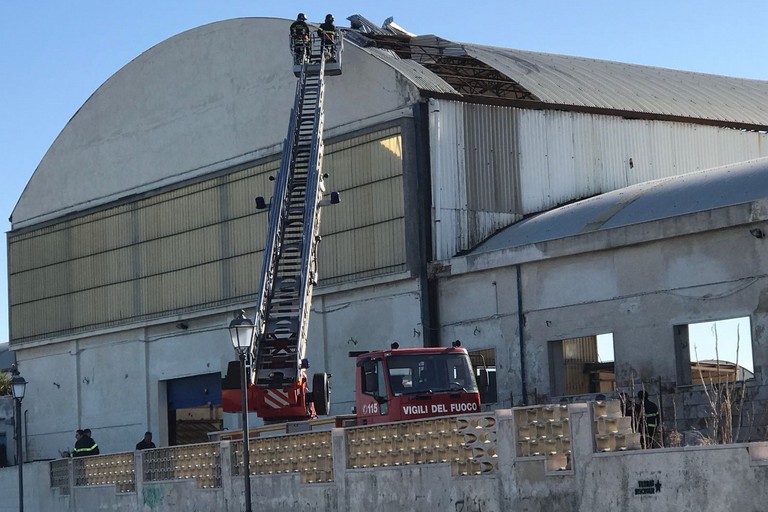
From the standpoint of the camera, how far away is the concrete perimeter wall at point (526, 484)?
15.7 meters

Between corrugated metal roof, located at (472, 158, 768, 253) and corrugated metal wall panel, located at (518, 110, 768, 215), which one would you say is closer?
corrugated metal roof, located at (472, 158, 768, 253)

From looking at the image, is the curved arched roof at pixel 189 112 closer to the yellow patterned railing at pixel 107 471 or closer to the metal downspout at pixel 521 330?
the metal downspout at pixel 521 330

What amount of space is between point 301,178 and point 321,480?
44.2ft

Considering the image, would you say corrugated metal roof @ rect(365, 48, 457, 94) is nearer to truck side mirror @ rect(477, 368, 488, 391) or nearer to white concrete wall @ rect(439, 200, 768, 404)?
white concrete wall @ rect(439, 200, 768, 404)

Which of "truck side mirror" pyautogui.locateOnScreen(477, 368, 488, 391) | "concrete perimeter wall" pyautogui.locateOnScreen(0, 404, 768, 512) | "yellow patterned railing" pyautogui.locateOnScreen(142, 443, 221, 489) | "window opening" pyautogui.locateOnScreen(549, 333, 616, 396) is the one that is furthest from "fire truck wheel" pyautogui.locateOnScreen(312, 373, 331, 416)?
"window opening" pyautogui.locateOnScreen(549, 333, 616, 396)

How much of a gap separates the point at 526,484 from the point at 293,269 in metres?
15.3

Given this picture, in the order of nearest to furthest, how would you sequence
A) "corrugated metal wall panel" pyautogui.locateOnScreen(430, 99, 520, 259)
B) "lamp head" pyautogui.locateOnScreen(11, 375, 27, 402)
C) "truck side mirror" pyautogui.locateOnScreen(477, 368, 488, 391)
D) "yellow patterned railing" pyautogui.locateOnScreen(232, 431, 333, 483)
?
"yellow patterned railing" pyautogui.locateOnScreen(232, 431, 333, 483) → "truck side mirror" pyautogui.locateOnScreen(477, 368, 488, 391) → "lamp head" pyautogui.locateOnScreen(11, 375, 27, 402) → "corrugated metal wall panel" pyautogui.locateOnScreen(430, 99, 520, 259)

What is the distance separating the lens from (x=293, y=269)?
33.2 metres

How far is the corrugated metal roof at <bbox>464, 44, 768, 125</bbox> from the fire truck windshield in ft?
44.0

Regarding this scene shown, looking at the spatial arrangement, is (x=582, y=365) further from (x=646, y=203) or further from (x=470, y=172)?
(x=470, y=172)

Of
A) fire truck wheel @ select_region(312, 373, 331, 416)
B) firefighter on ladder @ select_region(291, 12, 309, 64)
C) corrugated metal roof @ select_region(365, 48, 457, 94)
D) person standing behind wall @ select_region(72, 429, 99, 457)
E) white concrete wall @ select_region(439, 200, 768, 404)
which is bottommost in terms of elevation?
person standing behind wall @ select_region(72, 429, 99, 457)

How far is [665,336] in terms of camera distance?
28.4 meters

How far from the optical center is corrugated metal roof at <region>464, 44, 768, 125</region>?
123 ft

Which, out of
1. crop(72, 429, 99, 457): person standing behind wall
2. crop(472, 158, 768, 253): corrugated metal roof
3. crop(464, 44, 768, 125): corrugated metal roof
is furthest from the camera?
crop(464, 44, 768, 125): corrugated metal roof
